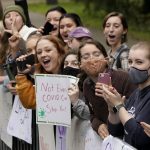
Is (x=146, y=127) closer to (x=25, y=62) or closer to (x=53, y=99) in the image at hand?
(x=53, y=99)

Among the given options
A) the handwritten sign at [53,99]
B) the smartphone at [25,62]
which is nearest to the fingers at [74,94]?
the handwritten sign at [53,99]

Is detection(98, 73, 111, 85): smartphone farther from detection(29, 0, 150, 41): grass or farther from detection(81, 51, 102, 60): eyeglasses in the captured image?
detection(29, 0, 150, 41): grass

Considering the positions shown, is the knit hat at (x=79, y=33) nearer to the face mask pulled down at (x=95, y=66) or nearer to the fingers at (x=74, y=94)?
the fingers at (x=74, y=94)

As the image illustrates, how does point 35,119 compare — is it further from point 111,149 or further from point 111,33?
point 111,149

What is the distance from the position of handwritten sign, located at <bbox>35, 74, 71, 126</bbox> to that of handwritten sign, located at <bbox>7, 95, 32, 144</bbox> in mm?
740

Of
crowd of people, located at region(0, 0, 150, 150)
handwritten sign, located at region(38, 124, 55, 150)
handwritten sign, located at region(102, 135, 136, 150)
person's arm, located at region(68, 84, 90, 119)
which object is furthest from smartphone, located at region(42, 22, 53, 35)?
handwritten sign, located at region(102, 135, 136, 150)

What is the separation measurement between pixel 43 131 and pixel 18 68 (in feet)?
2.45

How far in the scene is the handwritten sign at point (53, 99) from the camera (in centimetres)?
591

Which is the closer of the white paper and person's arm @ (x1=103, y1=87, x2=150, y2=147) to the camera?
person's arm @ (x1=103, y1=87, x2=150, y2=147)

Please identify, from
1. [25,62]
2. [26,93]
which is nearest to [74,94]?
[26,93]

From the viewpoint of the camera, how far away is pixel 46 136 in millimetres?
6434

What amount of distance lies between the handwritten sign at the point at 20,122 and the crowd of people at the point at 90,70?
8cm

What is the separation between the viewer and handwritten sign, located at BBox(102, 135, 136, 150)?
473 centimetres

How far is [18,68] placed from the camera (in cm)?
667
